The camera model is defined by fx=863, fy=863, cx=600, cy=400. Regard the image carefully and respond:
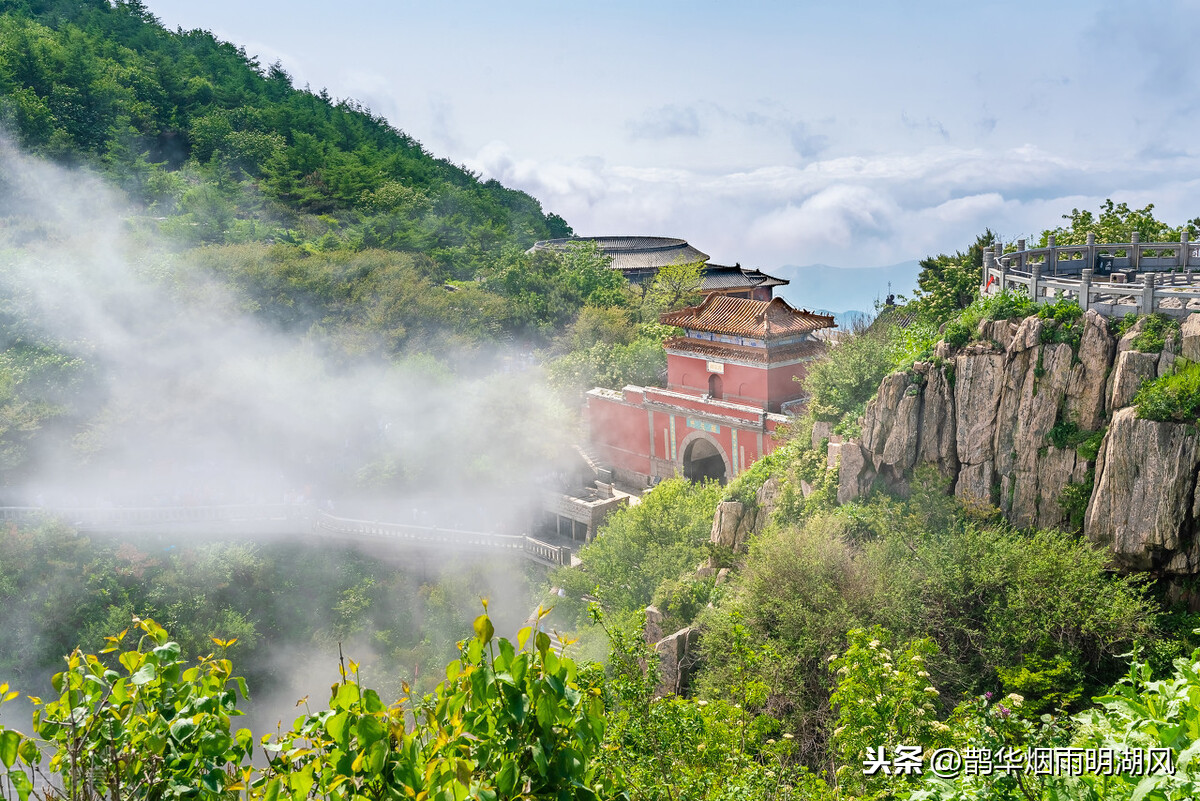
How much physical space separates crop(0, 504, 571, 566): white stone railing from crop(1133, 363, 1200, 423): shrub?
53.7 feet

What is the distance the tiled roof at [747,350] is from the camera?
2536cm

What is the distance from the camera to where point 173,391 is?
105 feet

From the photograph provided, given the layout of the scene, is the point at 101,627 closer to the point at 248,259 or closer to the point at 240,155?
the point at 248,259

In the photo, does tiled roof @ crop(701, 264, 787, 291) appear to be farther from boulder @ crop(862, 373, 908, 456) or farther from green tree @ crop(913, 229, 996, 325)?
boulder @ crop(862, 373, 908, 456)

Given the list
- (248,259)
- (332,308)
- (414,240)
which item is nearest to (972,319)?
(332,308)

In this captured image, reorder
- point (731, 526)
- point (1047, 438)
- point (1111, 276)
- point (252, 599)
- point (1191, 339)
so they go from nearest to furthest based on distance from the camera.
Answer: point (1191, 339) → point (1047, 438) → point (1111, 276) → point (731, 526) → point (252, 599)

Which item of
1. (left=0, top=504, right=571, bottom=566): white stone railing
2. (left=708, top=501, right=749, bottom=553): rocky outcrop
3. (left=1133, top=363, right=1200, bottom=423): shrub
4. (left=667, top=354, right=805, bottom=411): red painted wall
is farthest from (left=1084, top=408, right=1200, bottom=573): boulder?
(left=0, top=504, right=571, bottom=566): white stone railing

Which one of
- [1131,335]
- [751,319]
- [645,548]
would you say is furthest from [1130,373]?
[751,319]

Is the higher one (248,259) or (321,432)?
(248,259)

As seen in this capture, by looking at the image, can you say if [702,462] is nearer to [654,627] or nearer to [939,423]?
[654,627]

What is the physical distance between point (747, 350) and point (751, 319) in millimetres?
972

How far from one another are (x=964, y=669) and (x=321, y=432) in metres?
25.0

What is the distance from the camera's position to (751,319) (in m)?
25.9

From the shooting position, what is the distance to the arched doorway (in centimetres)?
2752
